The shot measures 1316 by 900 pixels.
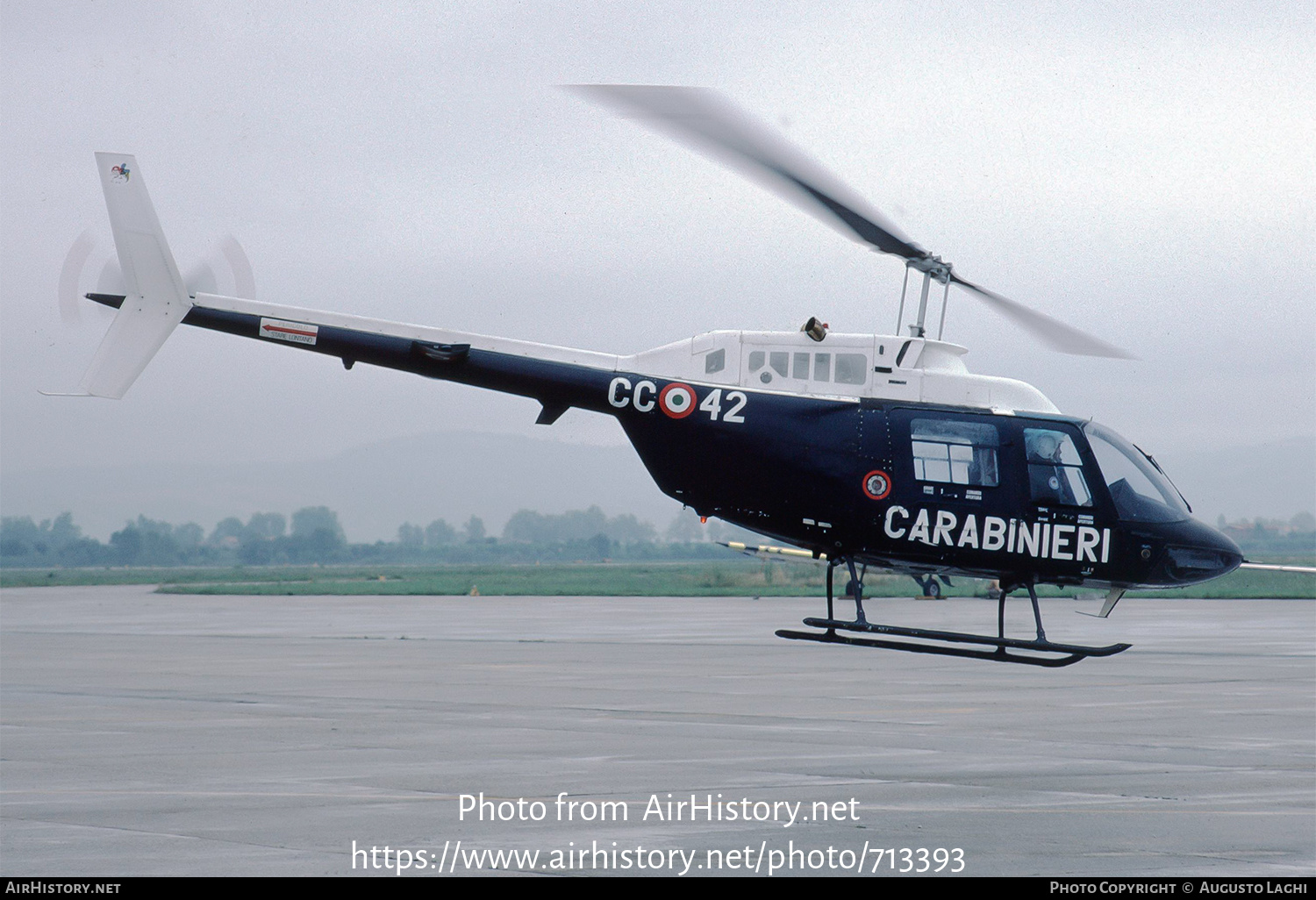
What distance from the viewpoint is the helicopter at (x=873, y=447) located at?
16688 millimetres

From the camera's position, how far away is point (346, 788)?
1486cm

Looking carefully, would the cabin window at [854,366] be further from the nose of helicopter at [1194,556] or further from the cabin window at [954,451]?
the nose of helicopter at [1194,556]

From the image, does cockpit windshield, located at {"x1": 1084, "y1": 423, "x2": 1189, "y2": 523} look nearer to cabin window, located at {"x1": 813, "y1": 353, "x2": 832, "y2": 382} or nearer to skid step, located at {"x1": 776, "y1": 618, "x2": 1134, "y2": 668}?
skid step, located at {"x1": 776, "y1": 618, "x2": 1134, "y2": 668}

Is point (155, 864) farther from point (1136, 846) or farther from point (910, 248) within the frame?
point (910, 248)

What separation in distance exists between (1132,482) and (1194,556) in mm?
1171

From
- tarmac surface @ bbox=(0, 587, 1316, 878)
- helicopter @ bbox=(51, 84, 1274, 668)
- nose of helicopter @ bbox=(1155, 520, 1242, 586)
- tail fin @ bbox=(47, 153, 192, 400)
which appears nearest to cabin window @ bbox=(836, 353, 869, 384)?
helicopter @ bbox=(51, 84, 1274, 668)

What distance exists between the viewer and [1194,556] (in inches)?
669

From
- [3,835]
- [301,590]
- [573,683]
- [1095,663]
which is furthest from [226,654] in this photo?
[301,590]

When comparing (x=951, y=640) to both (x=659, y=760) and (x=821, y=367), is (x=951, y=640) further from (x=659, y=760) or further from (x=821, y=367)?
(x=659, y=760)

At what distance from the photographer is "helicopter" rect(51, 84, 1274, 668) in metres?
16.7

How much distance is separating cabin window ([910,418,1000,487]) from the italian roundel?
2.69 metres

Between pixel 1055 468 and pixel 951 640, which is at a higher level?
pixel 1055 468

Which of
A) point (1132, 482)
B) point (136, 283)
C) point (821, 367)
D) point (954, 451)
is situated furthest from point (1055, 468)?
point (136, 283)

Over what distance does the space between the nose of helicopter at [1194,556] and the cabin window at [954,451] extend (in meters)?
2.40
